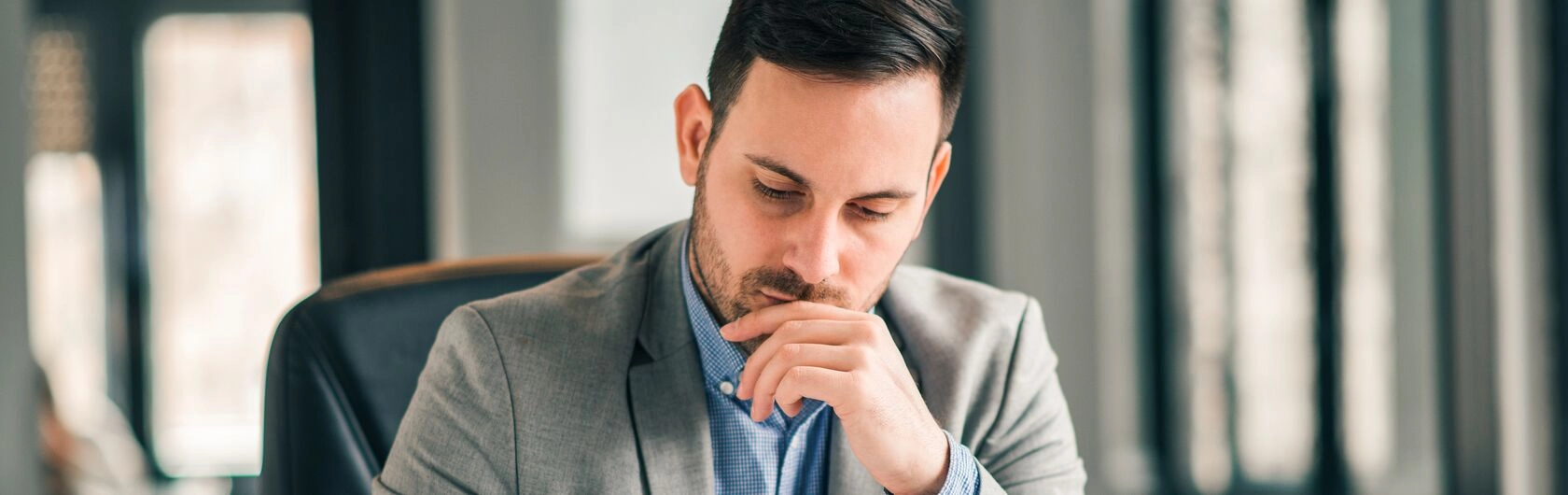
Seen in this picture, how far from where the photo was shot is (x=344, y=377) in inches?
49.3

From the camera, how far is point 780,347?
1.08m

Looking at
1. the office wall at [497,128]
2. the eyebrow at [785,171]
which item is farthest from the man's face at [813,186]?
the office wall at [497,128]

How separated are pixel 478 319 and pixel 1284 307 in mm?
2184

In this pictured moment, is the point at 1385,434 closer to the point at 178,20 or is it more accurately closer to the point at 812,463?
the point at 812,463

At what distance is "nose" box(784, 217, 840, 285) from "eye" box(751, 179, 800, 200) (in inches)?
1.1

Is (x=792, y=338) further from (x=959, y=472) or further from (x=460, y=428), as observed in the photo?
(x=460, y=428)

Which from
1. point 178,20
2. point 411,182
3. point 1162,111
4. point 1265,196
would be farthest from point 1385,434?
point 178,20

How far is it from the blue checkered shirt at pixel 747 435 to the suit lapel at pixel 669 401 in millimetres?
16

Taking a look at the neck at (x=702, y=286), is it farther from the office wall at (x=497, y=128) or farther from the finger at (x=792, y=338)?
the office wall at (x=497, y=128)

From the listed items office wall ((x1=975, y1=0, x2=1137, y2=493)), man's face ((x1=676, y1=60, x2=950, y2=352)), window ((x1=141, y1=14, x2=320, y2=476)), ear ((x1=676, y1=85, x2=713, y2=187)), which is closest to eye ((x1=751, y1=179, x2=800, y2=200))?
man's face ((x1=676, y1=60, x2=950, y2=352))

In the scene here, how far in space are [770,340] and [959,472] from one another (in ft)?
0.71

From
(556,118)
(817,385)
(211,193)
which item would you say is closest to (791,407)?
(817,385)

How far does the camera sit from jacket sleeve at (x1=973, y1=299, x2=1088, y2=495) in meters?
1.26

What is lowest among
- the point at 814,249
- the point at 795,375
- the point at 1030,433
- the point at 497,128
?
the point at 1030,433
